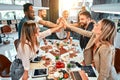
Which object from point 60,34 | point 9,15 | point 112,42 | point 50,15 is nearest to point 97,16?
point 50,15

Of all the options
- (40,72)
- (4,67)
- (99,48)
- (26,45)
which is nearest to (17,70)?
(40,72)

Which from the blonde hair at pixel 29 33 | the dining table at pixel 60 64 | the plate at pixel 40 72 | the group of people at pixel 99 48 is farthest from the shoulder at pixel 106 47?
the blonde hair at pixel 29 33

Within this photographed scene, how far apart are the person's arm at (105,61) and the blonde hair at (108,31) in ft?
0.35

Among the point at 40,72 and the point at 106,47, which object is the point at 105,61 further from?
the point at 40,72

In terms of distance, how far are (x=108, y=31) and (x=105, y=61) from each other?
1.17 ft

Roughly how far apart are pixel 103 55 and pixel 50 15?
179 inches

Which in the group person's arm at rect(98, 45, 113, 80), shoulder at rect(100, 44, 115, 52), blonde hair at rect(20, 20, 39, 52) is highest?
blonde hair at rect(20, 20, 39, 52)

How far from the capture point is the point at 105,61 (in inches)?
65.0

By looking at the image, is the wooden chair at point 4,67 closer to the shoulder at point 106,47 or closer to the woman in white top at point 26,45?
the woman in white top at point 26,45

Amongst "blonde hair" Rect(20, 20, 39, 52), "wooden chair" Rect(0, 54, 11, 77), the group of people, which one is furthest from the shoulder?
"wooden chair" Rect(0, 54, 11, 77)

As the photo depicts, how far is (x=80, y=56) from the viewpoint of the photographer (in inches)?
107

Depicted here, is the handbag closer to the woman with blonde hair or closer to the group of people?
the group of people

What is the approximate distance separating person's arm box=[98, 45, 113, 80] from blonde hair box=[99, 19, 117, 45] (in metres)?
0.11

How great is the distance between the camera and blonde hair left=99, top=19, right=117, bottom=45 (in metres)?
1.71
